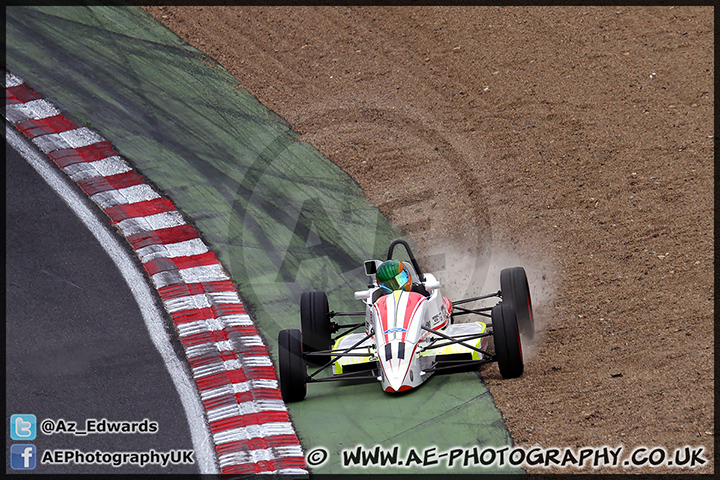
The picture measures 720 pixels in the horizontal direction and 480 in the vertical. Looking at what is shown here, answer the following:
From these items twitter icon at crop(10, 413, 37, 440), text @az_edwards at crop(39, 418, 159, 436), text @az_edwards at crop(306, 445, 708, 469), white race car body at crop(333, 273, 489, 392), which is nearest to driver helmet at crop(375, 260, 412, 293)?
white race car body at crop(333, 273, 489, 392)

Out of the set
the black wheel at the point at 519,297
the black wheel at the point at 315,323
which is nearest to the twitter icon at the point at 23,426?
the black wheel at the point at 315,323

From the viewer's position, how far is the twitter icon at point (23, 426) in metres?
7.43

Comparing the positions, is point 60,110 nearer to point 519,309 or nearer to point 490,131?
point 490,131

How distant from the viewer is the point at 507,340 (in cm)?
743

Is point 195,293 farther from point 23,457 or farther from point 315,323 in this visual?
point 23,457

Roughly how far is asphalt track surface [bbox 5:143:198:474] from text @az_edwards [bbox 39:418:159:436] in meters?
0.05

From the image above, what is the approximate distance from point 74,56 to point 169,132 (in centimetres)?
268

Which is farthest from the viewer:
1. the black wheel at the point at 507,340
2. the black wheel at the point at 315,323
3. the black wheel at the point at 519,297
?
the black wheel at the point at 315,323

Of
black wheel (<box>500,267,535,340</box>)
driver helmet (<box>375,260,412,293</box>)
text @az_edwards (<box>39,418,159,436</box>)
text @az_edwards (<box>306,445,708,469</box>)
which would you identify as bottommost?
text @az_edwards (<box>306,445,708,469</box>)

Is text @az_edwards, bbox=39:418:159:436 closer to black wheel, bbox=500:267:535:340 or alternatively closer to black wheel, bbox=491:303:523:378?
black wheel, bbox=491:303:523:378

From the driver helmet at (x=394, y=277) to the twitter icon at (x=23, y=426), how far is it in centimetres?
351

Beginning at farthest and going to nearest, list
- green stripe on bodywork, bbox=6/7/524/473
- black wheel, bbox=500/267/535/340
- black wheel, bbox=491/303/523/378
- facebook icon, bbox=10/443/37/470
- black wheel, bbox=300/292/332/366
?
black wheel, bbox=300/292/332/366 < black wheel, bbox=500/267/535/340 < green stripe on bodywork, bbox=6/7/524/473 < black wheel, bbox=491/303/523/378 < facebook icon, bbox=10/443/37/470

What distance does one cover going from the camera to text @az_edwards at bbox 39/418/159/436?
747 cm

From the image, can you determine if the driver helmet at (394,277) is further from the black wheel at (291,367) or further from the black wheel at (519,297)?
the black wheel at (291,367)
